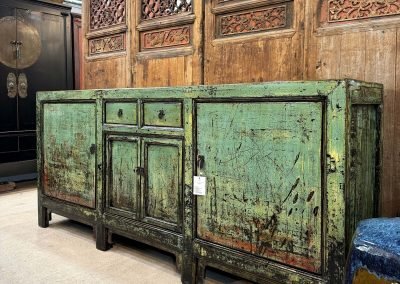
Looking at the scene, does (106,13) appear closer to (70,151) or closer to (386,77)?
(70,151)

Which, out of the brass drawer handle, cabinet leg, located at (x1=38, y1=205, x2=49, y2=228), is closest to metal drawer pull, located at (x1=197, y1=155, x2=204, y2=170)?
the brass drawer handle

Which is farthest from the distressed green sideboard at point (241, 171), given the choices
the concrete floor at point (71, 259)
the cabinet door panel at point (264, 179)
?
the concrete floor at point (71, 259)

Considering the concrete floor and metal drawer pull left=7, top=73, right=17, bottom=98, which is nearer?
the concrete floor

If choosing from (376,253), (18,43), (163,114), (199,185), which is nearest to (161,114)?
(163,114)

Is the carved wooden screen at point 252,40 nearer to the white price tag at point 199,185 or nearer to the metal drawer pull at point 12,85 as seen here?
the white price tag at point 199,185

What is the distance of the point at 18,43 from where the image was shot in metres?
4.30

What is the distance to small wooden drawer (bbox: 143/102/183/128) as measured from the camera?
1931mm

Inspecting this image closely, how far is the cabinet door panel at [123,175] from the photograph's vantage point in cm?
218

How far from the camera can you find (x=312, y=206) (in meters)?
1.46

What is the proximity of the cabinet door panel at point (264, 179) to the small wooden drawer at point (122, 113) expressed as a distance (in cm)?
51

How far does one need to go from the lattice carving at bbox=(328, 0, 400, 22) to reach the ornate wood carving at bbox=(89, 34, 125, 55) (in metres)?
1.75

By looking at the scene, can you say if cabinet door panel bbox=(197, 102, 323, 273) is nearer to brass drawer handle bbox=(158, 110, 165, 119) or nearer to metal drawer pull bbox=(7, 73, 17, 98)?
brass drawer handle bbox=(158, 110, 165, 119)

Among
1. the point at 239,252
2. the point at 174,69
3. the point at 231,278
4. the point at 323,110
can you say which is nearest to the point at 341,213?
the point at 323,110

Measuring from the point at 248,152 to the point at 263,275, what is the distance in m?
0.52
